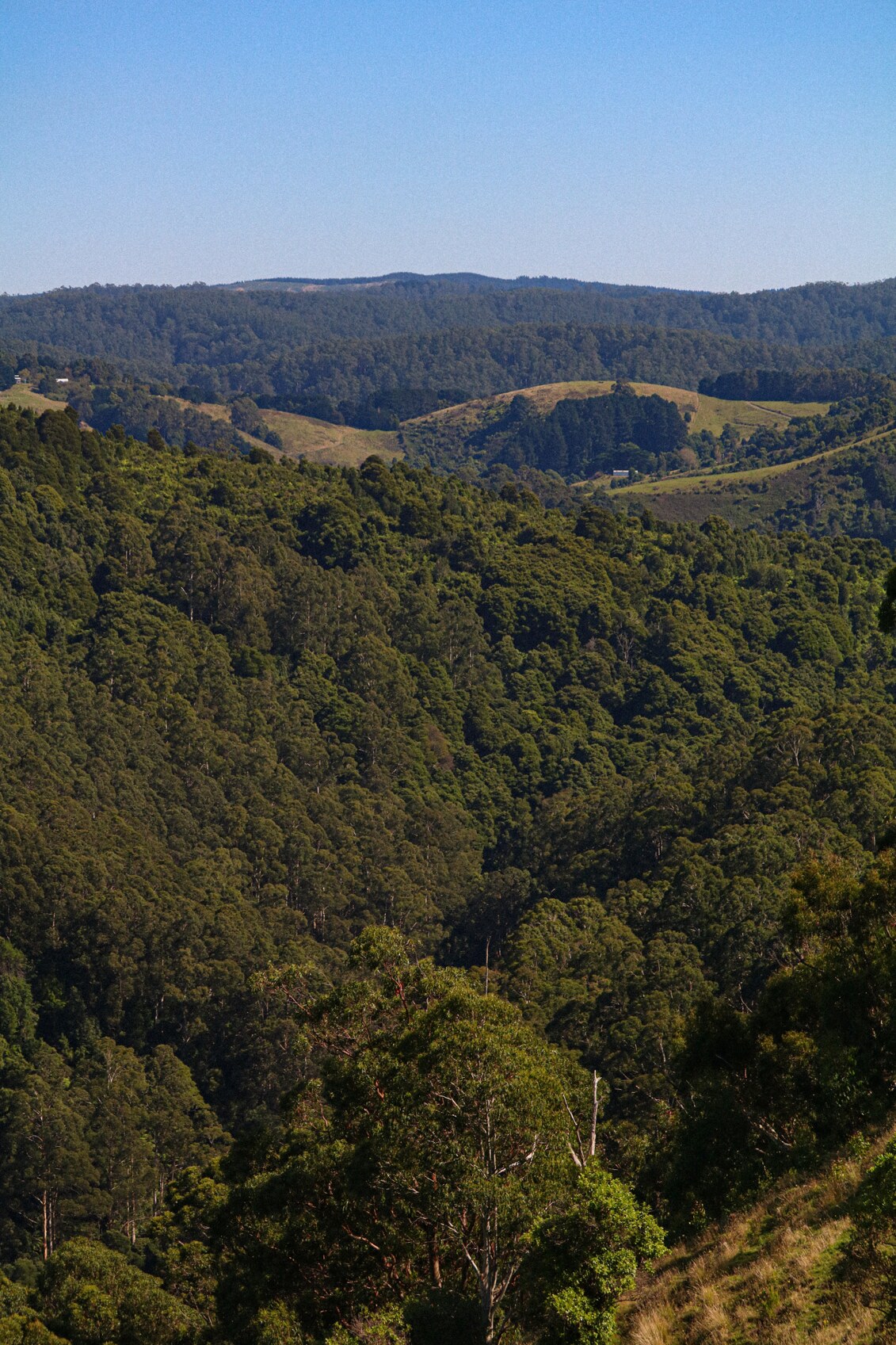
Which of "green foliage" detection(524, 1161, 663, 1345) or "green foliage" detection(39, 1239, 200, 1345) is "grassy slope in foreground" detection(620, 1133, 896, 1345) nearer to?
"green foliage" detection(524, 1161, 663, 1345)

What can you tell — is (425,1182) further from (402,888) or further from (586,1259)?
(402,888)

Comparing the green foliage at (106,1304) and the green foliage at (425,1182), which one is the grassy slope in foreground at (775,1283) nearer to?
the green foliage at (425,1182)

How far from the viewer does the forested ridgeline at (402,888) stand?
2658 cm

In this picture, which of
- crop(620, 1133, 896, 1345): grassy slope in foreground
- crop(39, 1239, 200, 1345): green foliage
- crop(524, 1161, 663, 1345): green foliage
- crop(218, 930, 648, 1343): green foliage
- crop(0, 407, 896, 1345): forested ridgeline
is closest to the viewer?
crop(620, 1133, 896, 1345): grassy slope in foreground

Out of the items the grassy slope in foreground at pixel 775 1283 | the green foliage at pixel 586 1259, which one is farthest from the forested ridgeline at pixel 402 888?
the grassy slope in foreground at pixel 775 1283

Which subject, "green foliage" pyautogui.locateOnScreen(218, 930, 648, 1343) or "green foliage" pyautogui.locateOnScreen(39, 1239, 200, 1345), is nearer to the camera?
"green foliage" pyautogui.locateOnScreen(218, 930, 648, 1343)

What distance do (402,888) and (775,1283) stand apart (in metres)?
73.8

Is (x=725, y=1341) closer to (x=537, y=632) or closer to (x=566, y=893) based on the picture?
(x=566, y=893)

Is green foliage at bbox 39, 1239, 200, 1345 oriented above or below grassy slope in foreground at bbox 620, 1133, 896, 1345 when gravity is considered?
below

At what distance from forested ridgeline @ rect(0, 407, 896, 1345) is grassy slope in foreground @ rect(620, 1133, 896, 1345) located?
932 millimetres

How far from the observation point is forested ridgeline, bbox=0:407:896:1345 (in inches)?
1046

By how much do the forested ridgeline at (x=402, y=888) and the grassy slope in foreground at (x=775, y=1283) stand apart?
3.06 feet

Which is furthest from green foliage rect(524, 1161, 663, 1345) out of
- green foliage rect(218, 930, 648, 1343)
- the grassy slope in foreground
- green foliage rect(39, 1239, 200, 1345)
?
green foliage rect(39, 1239, 200, 1345)

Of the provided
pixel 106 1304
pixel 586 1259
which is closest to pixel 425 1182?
pixel 586 1259
